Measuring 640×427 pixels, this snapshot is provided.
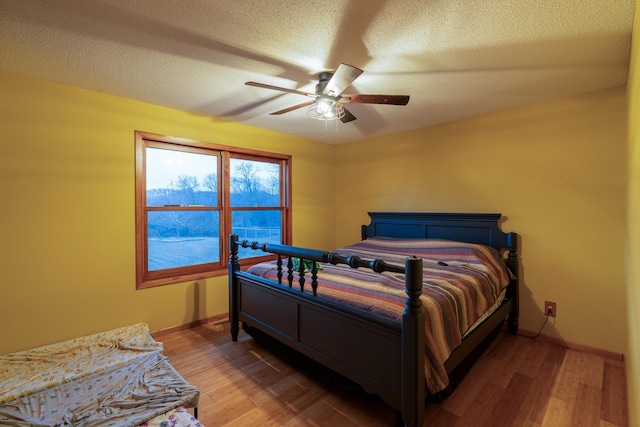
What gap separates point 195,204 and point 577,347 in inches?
157

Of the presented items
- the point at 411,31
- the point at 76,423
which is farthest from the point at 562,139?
the point at 76,423

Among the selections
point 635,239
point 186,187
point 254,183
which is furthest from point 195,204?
point 635,239

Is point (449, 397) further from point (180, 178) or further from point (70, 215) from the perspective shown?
point (70, 215)

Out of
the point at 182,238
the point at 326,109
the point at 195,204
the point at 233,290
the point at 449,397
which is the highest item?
the point at 326,109

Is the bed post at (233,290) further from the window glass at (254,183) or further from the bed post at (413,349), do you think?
the bed post at (413,349)

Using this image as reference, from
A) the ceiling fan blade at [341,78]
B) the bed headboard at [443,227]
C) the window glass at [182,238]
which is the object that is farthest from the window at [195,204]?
the ceiling fan blade at [341,78]

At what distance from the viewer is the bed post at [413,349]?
1.40 m

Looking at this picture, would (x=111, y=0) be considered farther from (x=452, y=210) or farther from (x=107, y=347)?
(x=452, y=210)

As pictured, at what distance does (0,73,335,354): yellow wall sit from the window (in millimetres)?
119

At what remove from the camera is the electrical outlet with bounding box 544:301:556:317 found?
266 cm

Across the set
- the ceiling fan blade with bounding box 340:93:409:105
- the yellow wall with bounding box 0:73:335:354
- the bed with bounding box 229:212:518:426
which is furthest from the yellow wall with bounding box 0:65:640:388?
the ceiling fan blade with bounding box 340:93:409:105

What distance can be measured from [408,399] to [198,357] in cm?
183

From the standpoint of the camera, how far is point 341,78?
172cm

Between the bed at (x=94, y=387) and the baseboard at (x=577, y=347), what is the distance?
300 cm
